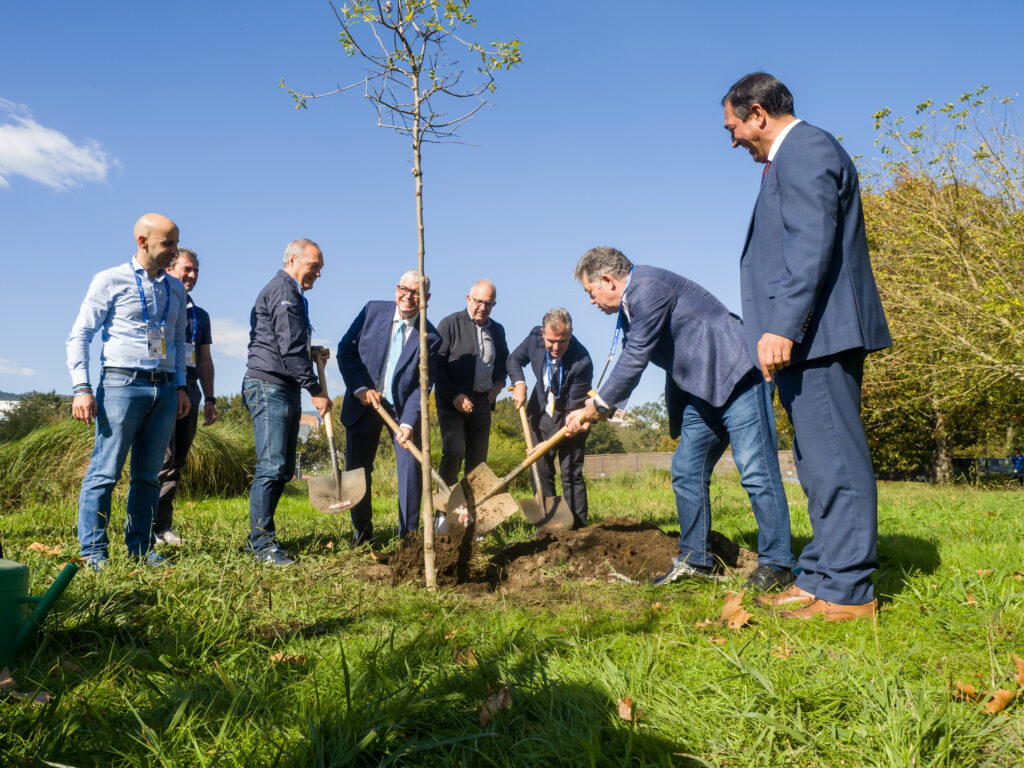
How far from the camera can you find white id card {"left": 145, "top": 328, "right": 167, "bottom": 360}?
13.3 ft

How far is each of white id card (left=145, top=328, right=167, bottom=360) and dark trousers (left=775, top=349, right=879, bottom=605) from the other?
3.45 meters

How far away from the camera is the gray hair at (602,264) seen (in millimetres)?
4078

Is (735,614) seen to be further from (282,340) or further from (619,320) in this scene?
(282,340)

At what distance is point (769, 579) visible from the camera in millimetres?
3570

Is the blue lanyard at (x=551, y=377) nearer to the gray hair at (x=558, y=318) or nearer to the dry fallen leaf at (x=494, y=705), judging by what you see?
the gray hair at (x=558, y=318)

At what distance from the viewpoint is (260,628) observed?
2822 mm

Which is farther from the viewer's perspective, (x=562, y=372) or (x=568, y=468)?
(x=562, y=372)

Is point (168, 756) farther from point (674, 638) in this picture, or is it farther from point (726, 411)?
point (726, 411)

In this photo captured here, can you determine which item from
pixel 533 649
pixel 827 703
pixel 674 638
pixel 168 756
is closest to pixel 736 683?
pixel 827 703

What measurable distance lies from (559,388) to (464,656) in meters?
4.25

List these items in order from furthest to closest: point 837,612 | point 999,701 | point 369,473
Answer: point 369,473 → point 837,612 → point 999,701

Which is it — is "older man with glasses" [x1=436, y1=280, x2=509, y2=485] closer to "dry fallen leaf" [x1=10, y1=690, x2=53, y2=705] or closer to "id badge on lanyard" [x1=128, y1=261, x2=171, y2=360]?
"id badge on lanyard" [x1=128, y1=261, x2=171, y2=360]

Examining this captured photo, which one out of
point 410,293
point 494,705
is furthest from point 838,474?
point 410,293

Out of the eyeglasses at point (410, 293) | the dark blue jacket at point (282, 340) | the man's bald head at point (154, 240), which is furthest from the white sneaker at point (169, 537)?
the eyeglasses at point (410, 293)
